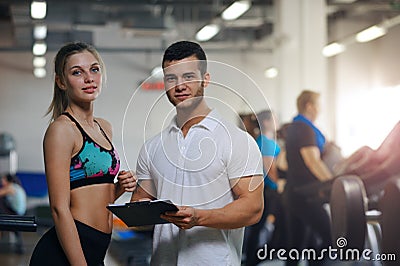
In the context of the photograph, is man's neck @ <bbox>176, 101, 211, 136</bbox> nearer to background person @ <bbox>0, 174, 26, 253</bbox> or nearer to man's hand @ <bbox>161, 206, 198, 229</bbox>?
man's hand @ <bbox>161, 206, 198, 229</bbox>

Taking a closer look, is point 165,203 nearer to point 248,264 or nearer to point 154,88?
point 154,88

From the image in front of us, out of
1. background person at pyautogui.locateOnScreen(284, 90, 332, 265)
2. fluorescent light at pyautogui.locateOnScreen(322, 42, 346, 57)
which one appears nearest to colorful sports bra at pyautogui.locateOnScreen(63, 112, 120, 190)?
background person at pyautogui.locateOnScreen(284, 90, 332, 265)

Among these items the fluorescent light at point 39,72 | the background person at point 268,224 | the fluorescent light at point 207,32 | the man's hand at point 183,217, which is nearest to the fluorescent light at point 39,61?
the fluorescent light at point 39,72

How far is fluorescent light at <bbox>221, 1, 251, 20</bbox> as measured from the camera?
416 cm

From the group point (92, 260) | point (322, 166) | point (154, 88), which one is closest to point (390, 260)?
point (322, 166)

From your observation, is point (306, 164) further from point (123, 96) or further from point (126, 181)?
point (126, 181)

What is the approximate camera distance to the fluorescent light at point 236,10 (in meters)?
4.16

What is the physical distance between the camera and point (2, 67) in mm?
4906

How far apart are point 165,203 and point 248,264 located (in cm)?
203

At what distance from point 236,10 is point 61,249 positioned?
2.33 meters

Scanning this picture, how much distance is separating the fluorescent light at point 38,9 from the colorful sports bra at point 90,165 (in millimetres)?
1766

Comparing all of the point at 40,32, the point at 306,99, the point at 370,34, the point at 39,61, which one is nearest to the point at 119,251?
the point at 39,61

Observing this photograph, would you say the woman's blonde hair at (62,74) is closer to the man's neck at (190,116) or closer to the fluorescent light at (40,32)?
the man's neck at (190,116)

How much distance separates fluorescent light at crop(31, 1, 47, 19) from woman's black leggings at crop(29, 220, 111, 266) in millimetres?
1912
